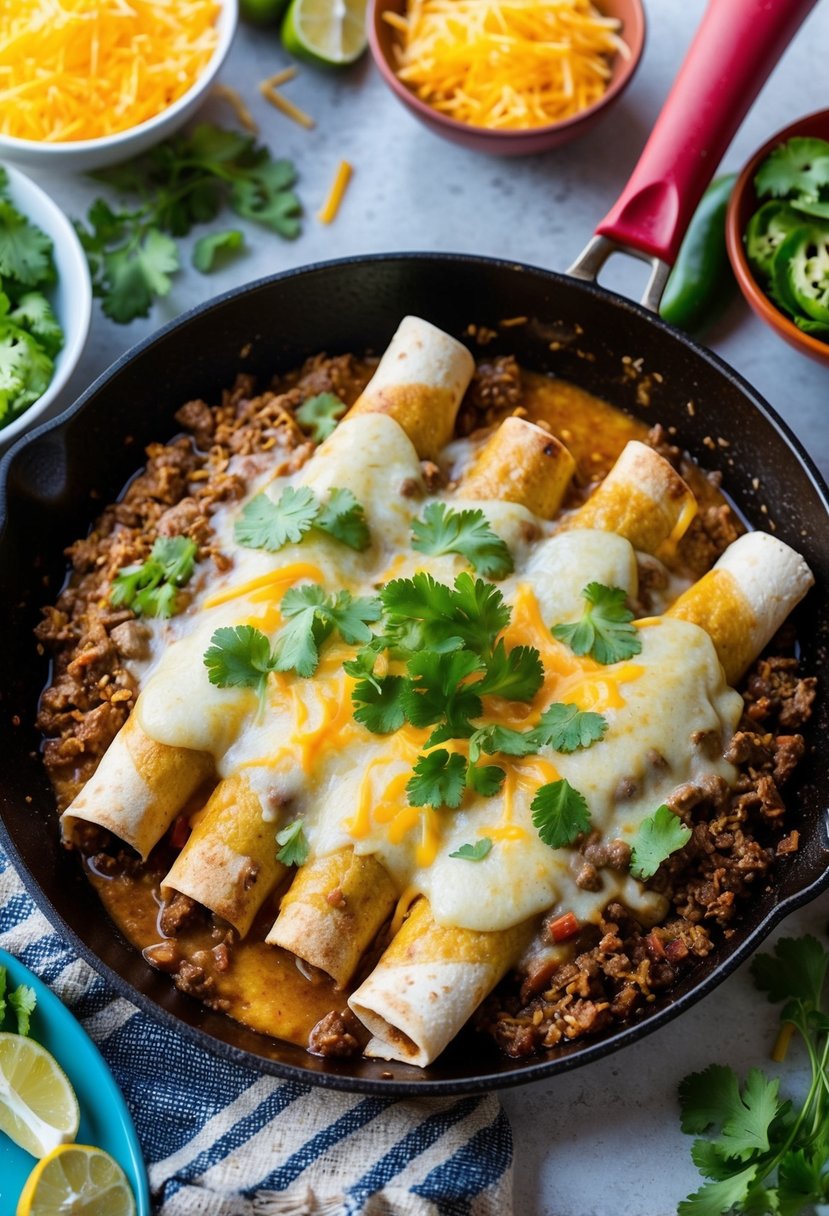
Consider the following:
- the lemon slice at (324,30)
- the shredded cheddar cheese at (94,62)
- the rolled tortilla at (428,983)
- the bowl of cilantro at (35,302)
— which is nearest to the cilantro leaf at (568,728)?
the rolled tortilla at (428,983)

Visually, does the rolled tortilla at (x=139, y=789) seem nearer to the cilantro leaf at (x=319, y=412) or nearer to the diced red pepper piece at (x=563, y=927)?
the diced red pepper piece at (x=563, y=927)

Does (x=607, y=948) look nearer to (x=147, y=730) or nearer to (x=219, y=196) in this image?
(x=147, y=730)

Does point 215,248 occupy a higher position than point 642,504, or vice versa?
point 642,504

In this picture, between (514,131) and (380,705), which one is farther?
(514,131)

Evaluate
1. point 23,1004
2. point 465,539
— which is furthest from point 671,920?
point 23,1004

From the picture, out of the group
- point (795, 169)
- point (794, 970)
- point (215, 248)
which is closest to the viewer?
point (794, 970)

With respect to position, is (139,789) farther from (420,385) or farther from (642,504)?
(642,504)
